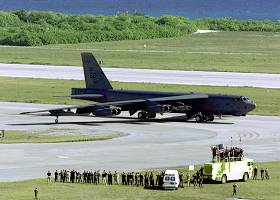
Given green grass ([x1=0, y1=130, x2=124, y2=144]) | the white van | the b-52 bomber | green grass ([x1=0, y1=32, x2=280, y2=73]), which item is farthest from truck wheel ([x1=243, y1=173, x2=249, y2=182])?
green grass ([x1=0, y1=32, x2=280, y2=73])

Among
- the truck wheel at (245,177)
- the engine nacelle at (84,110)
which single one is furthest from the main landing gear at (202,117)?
the truck wheel at (245,177)

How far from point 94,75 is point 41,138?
822 inches

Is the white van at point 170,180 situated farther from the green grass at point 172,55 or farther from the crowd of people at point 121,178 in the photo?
the green grass at point 172,55

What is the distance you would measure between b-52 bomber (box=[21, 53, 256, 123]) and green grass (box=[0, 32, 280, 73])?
155ft

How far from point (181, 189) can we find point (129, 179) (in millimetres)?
3750

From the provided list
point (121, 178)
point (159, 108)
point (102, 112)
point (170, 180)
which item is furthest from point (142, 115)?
point (170, 180)

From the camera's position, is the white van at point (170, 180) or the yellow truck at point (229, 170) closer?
the white van at point (170, 180)

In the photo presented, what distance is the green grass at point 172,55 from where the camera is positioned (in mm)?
154125

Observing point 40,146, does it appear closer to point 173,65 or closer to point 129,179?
point 129,179

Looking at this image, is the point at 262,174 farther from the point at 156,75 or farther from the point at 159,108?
the point at 156,75

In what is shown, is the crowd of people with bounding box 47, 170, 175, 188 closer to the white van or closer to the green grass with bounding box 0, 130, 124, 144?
the white van

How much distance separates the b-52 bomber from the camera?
95.8 metres

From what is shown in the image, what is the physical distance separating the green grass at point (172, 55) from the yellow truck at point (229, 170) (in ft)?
262

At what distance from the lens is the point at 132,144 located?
81.4 m
